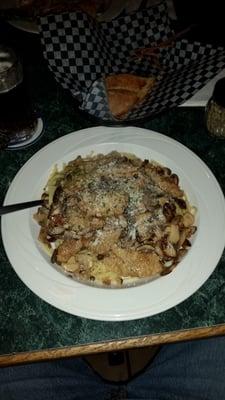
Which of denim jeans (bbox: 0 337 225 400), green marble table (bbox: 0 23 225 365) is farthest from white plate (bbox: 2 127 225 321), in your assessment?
denim jeans (bbox: 0 337 225 400)

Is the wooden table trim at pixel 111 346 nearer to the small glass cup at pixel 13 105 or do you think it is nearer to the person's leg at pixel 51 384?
the person's leg at pixel 51 384

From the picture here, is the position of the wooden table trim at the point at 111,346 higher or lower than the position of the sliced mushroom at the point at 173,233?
lower

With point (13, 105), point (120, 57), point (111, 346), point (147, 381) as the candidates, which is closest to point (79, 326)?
point (111, 346)

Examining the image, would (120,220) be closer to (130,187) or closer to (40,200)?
(130,187)

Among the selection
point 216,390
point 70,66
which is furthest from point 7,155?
point 216,390

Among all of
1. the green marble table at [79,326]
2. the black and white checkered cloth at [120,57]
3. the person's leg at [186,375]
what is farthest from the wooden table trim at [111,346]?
the black and white checkered cloth at [120,57]

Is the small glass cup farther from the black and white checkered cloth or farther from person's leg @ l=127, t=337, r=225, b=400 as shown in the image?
person's leg @ l=127, t=337, r=225, b=400
